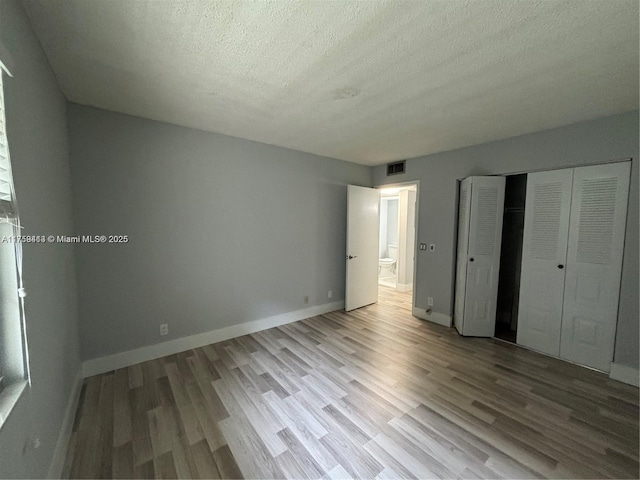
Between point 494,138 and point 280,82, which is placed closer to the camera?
point 280,82

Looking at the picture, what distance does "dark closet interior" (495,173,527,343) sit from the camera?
333 cm

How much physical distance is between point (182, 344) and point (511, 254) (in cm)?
447

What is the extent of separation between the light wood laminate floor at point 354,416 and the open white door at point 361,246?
134 cm

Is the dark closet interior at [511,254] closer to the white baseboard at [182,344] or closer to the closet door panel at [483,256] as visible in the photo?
the closet door panel at [483,256]

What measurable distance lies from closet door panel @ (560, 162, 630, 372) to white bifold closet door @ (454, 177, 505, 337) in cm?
64

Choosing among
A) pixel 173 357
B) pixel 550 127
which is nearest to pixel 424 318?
pixel 550 127

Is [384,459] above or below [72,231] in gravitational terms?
below

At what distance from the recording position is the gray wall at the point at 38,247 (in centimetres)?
100

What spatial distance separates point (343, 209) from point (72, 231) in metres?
3.25

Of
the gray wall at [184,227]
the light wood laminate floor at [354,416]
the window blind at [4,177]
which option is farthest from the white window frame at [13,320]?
the gray wall at [184,227]

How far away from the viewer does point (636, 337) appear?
2.19 m

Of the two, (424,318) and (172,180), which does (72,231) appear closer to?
(172,180)

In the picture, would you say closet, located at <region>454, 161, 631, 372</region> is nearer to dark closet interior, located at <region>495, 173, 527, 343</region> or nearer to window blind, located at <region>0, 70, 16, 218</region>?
dark closet interior, located at <region>495, 173, 527, 343</region>

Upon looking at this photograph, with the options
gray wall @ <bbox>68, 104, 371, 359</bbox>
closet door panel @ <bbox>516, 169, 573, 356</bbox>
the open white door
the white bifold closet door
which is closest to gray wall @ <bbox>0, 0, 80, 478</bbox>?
gray wall @ <bbox>68, 104, 371, 359</bbox>
